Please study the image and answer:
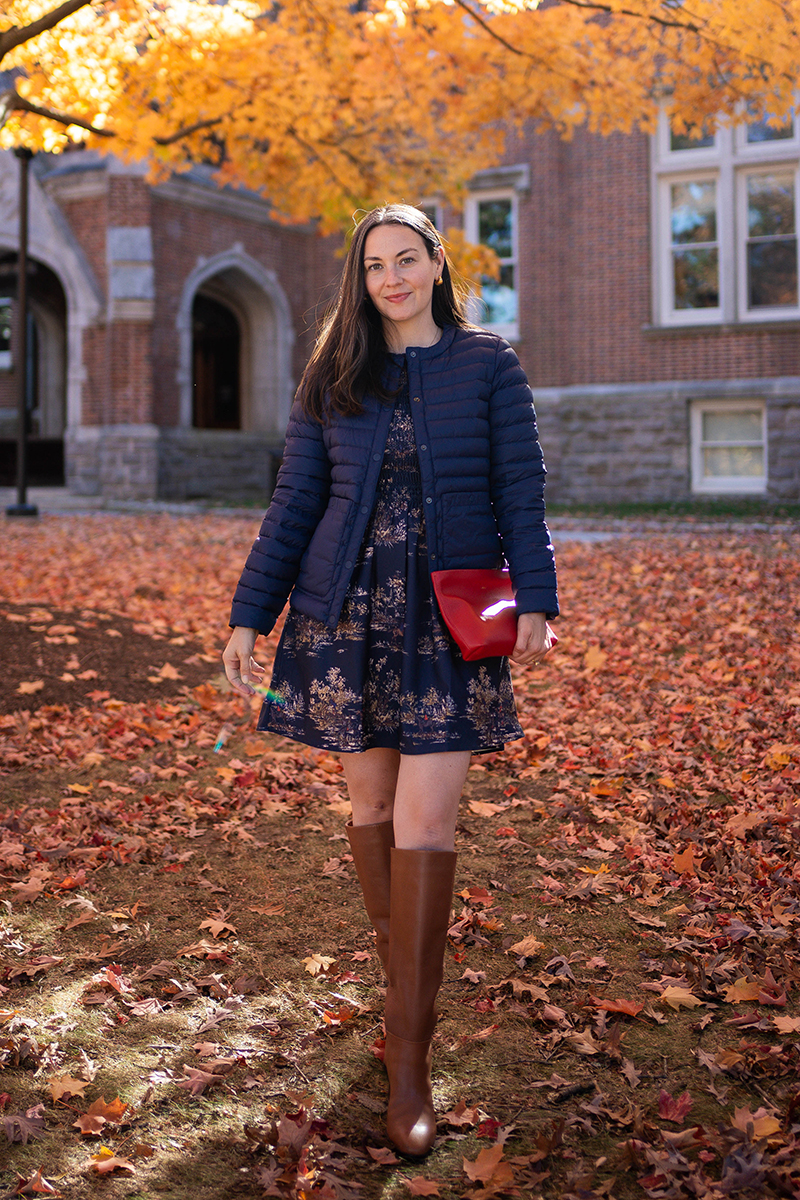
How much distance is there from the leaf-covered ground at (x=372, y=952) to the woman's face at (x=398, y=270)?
6.05ft

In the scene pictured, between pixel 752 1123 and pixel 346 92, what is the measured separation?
10075mm

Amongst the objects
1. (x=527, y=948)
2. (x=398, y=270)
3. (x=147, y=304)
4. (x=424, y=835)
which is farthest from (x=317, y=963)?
(x=147, y=304)

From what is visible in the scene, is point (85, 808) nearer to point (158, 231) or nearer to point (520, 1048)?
point (520, 1048)

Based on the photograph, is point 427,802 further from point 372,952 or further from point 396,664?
point 372,952

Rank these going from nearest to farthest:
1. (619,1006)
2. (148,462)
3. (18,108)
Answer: (619,1006) < (18,108) < (148,462)

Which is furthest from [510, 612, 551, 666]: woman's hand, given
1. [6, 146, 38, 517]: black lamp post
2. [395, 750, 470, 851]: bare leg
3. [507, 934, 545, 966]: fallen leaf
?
[6, 146, 38, 517]: black lamp post

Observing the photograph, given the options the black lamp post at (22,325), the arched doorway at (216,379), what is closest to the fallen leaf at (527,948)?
the black lamp post at (22,325)

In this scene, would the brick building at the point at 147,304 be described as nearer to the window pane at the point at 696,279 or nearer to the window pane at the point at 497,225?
the window pane at the point at 497,225

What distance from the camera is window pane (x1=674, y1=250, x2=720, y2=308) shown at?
664 inches

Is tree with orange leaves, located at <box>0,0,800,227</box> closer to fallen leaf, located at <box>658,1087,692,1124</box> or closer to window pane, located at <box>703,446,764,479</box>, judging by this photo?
fallen leaf, located at <box>658,1087,692,1124</box>

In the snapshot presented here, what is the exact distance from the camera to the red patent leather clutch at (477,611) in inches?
92.7

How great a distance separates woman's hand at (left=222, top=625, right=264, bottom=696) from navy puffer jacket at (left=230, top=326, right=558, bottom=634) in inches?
1.3

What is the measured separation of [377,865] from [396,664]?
52 cm

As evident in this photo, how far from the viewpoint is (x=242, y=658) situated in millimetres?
2613
